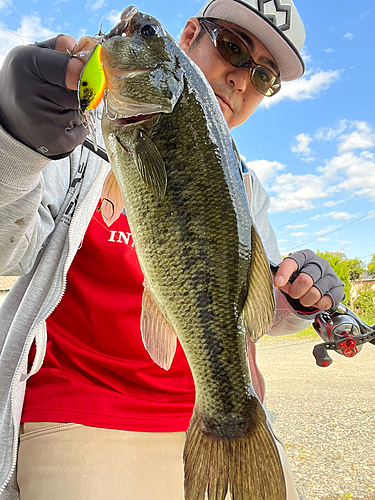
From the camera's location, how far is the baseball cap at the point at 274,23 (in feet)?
7.82

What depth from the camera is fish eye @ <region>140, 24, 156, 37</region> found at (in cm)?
128

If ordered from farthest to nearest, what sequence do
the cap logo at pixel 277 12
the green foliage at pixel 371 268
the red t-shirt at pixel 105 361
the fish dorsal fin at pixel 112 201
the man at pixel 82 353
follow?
1. the green foliage at pixel 371 268
2. the cap logo at pixel 277 12
3. the red t-shirt at pixel 105 361
4. the man at pixel 82 353
5. the fish dorsal fin at pixel 112 201

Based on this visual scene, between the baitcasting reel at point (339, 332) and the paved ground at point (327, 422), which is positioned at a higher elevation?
the baitcasting reel at point (339, 332)

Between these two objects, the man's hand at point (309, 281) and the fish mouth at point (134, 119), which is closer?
the fish mouth at point (134, 119)

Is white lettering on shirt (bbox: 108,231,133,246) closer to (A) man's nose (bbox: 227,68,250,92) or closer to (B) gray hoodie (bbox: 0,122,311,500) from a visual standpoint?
(B) gray hoodie (bbox: 0,122,311,500)

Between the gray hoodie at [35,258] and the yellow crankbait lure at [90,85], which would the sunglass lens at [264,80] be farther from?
the yellow crankbait lure at [90,85]

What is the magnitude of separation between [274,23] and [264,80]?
0.31 metres

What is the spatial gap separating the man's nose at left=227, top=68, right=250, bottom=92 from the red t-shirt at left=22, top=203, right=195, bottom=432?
106 cm

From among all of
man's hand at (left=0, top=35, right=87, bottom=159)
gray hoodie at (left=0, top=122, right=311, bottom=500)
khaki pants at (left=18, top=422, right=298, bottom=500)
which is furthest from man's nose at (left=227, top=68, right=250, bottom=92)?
khaki pants at (left=18, top=422, right=298, bottom=500)

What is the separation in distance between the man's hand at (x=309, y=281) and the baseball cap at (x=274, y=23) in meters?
1.43

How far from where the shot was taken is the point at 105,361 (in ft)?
6.34

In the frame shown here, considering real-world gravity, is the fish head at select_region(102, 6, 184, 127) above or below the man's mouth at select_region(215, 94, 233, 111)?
below

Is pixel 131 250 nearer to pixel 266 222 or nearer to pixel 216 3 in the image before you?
pixel 266 222

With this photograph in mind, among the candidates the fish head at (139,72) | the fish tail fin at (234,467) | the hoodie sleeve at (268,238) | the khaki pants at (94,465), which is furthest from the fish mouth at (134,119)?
the khaki pants at (94,465)
